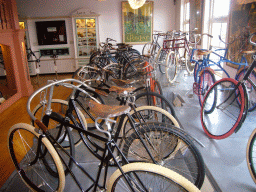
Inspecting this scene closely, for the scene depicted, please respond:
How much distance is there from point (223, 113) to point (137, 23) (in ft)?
18.6

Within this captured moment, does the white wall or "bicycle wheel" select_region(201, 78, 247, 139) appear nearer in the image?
"bicycle wheel" select_region(201, 78, 247, 139)

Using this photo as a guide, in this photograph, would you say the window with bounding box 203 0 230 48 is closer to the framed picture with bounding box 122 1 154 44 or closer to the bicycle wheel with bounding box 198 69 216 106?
the bicycle wheel with bounding box 198 69 216 106

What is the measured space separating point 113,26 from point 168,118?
645cm

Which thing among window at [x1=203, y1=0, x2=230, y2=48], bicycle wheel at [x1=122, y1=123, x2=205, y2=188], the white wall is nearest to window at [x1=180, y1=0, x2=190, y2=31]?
the white wall

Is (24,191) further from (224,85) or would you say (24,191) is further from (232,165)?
(224,85)

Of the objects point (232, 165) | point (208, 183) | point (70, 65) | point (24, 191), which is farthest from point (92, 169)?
point (70, 65)

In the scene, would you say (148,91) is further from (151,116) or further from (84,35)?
(84,35)

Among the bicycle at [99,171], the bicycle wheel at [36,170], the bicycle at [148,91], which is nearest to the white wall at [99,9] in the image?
the bicycle at [148,91]

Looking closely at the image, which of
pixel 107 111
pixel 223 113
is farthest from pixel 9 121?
pixel 223 113

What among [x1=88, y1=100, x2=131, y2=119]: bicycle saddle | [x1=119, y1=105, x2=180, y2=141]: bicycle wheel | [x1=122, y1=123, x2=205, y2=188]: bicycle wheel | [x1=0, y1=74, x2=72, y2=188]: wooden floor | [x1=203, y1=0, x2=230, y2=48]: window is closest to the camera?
[x1=88, y1=100, x2=131, y2=119]: bicycle saddle

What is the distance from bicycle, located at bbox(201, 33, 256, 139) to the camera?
2.09 m

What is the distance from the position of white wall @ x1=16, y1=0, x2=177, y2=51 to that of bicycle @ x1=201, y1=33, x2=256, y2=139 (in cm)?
546

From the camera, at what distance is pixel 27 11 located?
24.9ft

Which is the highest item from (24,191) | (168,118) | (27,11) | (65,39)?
(27,11)
